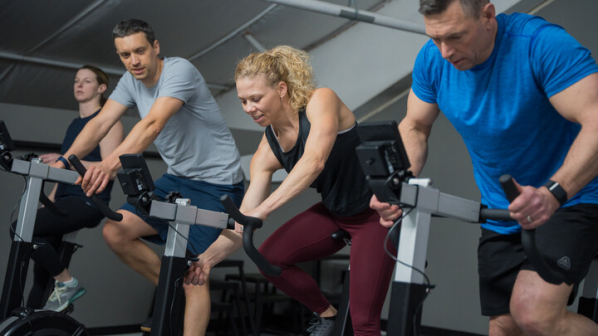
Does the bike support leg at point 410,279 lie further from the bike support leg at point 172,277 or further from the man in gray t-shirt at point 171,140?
the man in gray t-shirt at point 171,140

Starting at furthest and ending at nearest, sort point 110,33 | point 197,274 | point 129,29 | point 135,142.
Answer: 1. point 110,33
2. point 129,29
3. point 135,142
4. point 197,274

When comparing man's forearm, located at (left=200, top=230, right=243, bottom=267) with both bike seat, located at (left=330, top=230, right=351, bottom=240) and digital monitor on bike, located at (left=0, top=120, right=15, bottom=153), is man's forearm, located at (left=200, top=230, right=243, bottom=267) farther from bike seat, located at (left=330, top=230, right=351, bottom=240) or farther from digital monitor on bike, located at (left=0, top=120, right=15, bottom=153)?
digital monitor on bike, located at (left=0, top=120, right=15, bottom=153)

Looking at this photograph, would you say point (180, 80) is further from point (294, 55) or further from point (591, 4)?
point (591, 4)

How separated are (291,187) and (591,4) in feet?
12.0

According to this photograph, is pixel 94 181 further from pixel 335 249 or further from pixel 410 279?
pixel 410 279

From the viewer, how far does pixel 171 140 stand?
284 centimetres

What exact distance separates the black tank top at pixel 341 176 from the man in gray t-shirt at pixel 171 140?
0.61 meters

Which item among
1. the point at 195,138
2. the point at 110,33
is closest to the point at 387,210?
the point at 195,138

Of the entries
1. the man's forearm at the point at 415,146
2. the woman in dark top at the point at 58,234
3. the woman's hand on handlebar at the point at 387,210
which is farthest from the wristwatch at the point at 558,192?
the woman in dark top at the point at 58,234

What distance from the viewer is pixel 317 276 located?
5113 millimetres

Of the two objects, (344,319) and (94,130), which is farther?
(94,130)

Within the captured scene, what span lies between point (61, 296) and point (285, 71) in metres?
1.78

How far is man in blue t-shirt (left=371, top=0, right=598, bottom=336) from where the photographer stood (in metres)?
1.52

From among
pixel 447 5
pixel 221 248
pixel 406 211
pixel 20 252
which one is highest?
pixel 447 5
